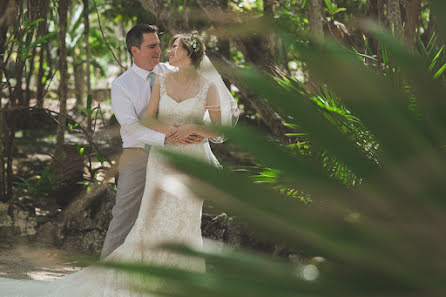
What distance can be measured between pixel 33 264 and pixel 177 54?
282cm

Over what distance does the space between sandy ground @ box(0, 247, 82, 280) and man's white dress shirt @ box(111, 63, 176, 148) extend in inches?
54.0

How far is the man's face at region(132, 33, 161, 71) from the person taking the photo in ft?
14.4

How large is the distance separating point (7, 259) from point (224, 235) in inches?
73.8

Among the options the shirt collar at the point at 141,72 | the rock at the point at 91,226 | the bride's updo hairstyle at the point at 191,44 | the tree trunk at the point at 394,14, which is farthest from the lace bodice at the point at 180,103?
the rock at the point at 91,226

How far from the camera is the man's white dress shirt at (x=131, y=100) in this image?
13.4 ft

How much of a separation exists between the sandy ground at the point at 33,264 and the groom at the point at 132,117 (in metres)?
0.90

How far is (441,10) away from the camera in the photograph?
316mm

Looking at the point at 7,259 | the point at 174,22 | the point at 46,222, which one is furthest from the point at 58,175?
the point at 174,22

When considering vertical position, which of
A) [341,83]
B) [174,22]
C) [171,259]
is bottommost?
[174,22]

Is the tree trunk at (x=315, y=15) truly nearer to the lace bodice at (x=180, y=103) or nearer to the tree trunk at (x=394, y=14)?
the tree trunk at (x=394, y=14)

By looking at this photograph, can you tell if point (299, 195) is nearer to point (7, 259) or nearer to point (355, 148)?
point (355, 148)

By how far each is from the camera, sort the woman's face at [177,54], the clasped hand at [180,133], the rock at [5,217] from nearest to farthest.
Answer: the clasped hand at [180,133]
the woman's face at [177,54]
the rock at [5,217]

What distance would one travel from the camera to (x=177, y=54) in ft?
12.1

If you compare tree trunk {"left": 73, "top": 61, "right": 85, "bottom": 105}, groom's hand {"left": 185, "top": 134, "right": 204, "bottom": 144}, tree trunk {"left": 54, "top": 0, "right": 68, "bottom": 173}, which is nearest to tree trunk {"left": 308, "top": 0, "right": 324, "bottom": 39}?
groom's hand {"left": 185, "top": 134, "right": 204, "bottom": 144}
